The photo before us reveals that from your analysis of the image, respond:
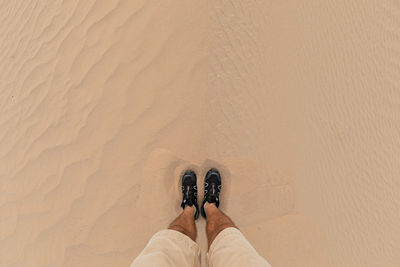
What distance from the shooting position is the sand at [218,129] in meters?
1.45

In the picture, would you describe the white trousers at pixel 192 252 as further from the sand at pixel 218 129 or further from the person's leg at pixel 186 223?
the sand at pixel 218 129

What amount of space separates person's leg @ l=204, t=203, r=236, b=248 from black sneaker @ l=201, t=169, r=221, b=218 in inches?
1.3

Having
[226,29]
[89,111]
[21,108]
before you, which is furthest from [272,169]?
[21,108]

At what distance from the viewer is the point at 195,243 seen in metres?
1.28

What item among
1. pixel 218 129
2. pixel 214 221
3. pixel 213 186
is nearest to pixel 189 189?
pixel 213 186

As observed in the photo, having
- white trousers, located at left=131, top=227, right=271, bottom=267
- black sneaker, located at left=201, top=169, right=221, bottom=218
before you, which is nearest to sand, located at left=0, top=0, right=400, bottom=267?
black sneaker, located at left=201, top=169, right=221, bottom=218

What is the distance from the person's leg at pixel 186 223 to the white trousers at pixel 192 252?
0.11m

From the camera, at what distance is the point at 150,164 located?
1576mm

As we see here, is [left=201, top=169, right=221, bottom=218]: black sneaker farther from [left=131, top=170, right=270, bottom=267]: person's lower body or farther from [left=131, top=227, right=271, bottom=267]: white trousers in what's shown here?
[left=131, top=227, right=271, bottom=267]: white trousers

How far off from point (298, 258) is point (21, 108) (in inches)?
73.0

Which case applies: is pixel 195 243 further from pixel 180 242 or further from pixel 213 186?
pixel 213 186

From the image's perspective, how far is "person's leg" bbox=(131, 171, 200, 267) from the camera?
103cm

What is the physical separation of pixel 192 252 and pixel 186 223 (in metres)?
0.25

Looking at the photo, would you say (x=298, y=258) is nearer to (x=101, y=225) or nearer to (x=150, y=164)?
(x=150, y=164)
